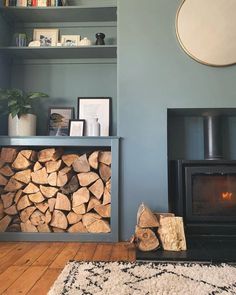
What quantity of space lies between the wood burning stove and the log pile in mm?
568

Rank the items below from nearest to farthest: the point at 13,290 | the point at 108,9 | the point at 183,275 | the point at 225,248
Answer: the point at 13,290 → the point at 183,275 → the point at 225,248 → the point at 108,9

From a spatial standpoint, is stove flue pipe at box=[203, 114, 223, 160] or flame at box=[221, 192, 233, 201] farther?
stove flue pipe at box=[203, 114, 223, 160]

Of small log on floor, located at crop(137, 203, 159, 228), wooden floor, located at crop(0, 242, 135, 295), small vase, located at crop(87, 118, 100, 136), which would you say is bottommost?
wooden floor, located at crop(0, 242, 135, 295)

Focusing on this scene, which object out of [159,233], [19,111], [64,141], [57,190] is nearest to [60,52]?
[19,111]

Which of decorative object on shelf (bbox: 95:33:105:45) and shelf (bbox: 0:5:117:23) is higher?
shelf (bbox: 0:5:117:23)

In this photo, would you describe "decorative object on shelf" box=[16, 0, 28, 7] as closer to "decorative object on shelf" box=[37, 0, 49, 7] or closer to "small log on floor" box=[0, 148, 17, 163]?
"decorative object on shelf" box=[37, 0, 49, 7]

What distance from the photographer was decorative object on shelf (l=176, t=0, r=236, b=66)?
195cm

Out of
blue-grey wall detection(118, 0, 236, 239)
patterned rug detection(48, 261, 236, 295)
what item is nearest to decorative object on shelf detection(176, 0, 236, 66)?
blue-grey wall detection(118, 0, 236, 239)

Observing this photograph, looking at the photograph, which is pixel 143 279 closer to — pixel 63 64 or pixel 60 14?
pixel 63 64

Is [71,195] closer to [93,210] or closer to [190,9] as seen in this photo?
[93,210]

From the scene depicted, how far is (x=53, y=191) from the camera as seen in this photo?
2.01 meters

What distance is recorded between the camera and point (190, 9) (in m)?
1.98

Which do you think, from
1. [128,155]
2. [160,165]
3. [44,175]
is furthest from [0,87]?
[160,165]

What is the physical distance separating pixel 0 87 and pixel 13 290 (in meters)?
1.70
